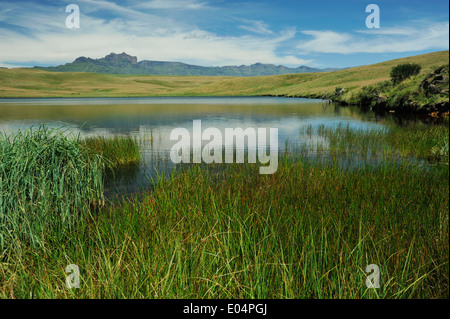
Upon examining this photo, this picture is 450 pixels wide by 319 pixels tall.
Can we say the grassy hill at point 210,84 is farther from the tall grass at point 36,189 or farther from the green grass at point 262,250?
the tall grass at point 36,189

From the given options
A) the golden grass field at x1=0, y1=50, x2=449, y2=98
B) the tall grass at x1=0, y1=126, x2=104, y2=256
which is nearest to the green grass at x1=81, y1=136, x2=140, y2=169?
the tall grass at x1=0, y1=126, x2=104, y2=256

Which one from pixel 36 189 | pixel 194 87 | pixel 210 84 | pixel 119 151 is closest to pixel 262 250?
pixel 36 189

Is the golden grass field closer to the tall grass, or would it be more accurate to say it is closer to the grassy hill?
the grassy hill

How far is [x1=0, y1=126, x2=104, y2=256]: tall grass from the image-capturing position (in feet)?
14.3

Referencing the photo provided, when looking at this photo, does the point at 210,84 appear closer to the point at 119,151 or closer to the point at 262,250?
the point at 119,151

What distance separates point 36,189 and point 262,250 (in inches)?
153

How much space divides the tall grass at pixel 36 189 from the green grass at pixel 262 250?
0.96ft

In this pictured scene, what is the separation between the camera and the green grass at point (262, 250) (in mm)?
2898

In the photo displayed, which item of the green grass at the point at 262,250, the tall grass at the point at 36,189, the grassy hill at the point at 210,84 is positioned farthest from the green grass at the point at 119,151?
the grassy hill at the point at 210,84

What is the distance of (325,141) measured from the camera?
1510 centimetres

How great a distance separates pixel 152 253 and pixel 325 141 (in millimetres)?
13054

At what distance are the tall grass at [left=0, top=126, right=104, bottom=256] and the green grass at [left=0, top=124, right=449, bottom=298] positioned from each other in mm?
292
